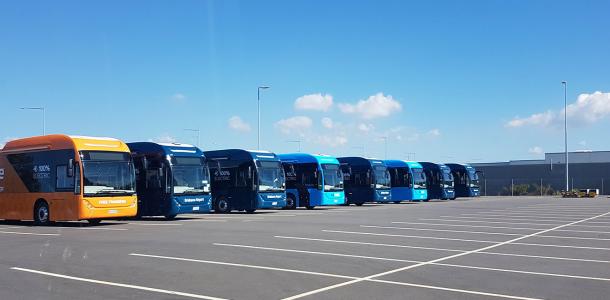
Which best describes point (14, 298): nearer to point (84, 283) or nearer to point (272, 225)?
point (84, 283)

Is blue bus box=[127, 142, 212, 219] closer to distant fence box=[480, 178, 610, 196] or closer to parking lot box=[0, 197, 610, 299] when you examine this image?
parking lot box=[0, 197, 610, 299]

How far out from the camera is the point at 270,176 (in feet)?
97.9

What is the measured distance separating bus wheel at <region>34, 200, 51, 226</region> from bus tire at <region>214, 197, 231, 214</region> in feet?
32.0

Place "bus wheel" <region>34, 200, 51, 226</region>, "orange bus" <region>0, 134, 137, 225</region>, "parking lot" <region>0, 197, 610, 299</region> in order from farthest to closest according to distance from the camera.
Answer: "bus wheel" <region>34, 200, 51, 226</region> → "orange bus" <region>0, 134, 137, 225</region> → "parking lot" <region>0, 197, 610, 299</region>

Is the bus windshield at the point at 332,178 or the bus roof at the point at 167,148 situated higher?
the bus roof at the point at 167,148

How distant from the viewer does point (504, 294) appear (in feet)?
27.3

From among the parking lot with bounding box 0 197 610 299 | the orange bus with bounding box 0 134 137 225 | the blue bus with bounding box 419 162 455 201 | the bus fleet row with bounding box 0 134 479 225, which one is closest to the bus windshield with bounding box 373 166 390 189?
the bus fleet row with bounding box 0 134 479 225

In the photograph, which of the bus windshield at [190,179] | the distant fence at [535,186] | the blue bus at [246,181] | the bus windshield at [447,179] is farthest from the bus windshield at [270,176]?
the distant fence at [535,186]

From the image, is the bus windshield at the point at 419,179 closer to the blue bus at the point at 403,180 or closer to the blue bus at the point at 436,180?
the blue bus at the point at 403,180

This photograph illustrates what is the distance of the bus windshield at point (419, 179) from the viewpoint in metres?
45.0

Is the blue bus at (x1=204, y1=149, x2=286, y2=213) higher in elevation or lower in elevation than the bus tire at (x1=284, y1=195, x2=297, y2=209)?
higher

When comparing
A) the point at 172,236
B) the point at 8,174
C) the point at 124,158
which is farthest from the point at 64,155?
the point at 172,236

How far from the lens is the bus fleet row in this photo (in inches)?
792

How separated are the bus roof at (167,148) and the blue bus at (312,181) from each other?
994 centimetres
